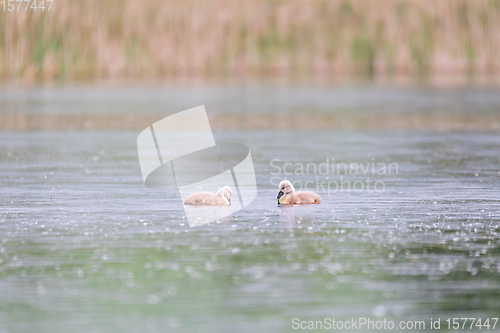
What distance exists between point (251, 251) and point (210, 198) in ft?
9.04

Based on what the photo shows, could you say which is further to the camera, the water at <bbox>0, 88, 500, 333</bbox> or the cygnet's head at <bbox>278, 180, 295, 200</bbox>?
the cygnet's head at <bbox>278, 180, 295, 200</bbox>

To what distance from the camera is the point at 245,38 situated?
46.0 metres

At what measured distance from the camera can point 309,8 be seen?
4944 cm

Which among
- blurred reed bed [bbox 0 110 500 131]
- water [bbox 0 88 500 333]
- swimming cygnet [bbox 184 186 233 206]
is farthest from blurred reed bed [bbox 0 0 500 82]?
swimming cygnet [bbox 184 186 233 206]

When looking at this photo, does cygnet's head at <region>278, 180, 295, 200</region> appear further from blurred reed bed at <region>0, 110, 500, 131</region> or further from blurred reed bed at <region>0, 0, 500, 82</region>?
blurred reed bed at <region>0, 0, 500, 82</region>

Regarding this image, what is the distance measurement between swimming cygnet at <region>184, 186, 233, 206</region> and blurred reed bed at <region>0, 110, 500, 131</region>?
38.1 feet

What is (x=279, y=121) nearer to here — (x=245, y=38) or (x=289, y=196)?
(x=289, y=196)

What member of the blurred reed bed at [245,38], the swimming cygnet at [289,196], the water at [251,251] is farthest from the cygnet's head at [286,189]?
the blurred reed bed at [245,38]

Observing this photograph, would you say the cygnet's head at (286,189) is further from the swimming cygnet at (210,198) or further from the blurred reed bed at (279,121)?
the blurred reed bed at (279,121)

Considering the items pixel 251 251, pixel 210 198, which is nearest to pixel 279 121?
pixel 210 198

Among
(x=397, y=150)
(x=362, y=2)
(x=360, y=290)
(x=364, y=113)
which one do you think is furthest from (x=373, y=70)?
(x=360, y=290)

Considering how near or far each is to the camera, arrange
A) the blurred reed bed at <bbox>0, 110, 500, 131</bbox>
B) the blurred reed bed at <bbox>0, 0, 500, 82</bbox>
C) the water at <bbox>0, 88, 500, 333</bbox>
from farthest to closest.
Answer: the blurred reed bed at <bbox>0, 0, 500, 82</bbox>
the blurred reed bed at <bbox>0, 110, 500, 131</bbox>
the water at <bbox>0, 88, 500, 333</bbox>

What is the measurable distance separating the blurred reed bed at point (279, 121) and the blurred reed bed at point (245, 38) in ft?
53.2

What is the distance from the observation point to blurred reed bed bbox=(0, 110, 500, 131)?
23.8 m
